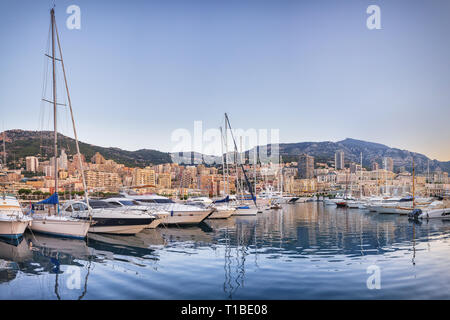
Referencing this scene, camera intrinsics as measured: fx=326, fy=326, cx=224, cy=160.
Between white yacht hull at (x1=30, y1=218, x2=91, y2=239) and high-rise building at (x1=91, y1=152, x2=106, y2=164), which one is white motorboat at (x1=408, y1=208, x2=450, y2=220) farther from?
high-rise building at (x1=91, y1=152, x2=106, y2=164)

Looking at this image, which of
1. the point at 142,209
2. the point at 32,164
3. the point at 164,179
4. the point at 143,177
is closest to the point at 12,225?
the point at 142,209

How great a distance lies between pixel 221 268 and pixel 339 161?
6620 inches

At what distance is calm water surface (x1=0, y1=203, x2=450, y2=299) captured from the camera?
677cm

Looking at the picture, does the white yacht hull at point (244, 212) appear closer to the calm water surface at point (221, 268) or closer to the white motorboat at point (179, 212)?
the white motorboat at point (179, 212)

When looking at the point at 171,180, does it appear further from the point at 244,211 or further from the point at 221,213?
the point at 221,213

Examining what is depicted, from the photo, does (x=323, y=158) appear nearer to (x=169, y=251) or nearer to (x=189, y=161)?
(x=189, y=161)

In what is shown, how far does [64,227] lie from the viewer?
1439 cm

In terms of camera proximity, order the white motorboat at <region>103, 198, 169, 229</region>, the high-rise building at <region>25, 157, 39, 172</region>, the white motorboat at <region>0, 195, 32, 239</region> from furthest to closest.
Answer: the high-rise building at <region>25, 157, 39, 172</region> → the white motorboat at <region>103, 198, 169, 229</region> → the white motorboat at <region>0, 195, 32, 239</region>

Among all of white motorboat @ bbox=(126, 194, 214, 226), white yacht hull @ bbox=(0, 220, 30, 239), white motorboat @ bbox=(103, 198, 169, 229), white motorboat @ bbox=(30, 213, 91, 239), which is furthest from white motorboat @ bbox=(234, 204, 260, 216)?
white yacht hull @ bbox=(0, 220, 30, 239)

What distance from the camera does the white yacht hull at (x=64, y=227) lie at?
14.1m

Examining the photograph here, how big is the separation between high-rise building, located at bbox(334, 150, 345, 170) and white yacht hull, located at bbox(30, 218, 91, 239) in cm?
16125

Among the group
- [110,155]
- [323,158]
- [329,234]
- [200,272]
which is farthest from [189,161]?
[323,158]

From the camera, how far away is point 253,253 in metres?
11.5

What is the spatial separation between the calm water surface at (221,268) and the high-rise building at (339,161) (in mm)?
156708
